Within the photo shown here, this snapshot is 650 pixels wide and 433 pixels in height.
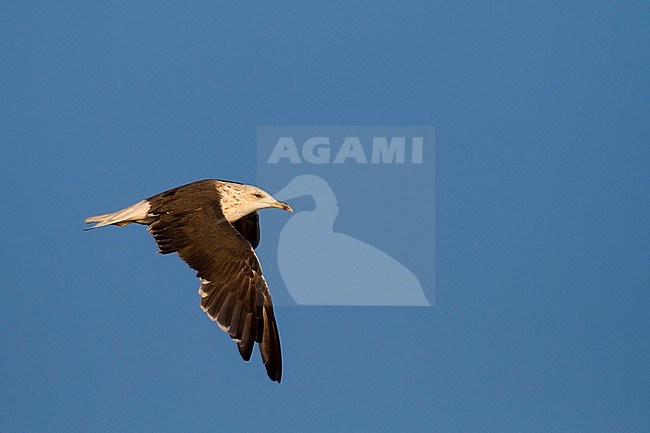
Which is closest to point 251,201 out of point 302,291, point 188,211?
point 188,211

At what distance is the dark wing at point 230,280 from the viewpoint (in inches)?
330

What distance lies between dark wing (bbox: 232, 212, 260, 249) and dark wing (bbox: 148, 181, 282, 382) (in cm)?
129

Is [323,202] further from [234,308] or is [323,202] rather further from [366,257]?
[234,308]

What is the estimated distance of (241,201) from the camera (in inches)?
357

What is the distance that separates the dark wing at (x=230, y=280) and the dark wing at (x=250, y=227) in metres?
1.29

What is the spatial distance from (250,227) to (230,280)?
1431mm

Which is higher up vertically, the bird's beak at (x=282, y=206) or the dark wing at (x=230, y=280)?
the bird's beak at (x=282, y=206)

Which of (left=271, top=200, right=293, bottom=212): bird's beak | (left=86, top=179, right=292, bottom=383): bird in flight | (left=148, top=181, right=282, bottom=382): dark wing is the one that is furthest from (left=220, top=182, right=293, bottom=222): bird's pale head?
(left=148, top=181, right=282, bottom=382): dark wing

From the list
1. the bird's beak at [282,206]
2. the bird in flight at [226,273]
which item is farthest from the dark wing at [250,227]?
the bird in flight at [226,273]

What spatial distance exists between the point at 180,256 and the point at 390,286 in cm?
372

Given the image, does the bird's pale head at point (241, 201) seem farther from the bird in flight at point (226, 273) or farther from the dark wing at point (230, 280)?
the dark wing at point (230, 280)

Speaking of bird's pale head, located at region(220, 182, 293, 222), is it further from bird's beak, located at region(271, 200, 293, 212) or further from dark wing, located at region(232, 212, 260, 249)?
dark wing, located at region(232, 212, 260, 249)

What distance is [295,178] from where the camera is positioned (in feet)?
37.6

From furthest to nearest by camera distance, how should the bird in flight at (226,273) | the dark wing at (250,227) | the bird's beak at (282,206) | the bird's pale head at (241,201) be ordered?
1. the dark wing at (250,227)
2. the bird's beak at (282,206)
3. the bird's pale head at (241,201)
4. the bird in flight at (226,273)
